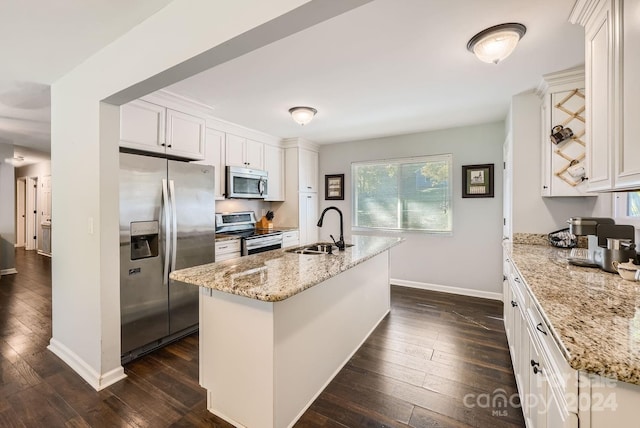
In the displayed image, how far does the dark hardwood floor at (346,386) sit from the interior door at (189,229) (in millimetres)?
296

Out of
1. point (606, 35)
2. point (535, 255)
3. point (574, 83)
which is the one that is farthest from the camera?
point (574, 83)

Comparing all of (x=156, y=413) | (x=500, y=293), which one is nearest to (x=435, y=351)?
(x=500, y=293)

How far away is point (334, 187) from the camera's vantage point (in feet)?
16.7

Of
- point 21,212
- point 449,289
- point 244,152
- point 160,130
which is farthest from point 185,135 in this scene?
point 21,212

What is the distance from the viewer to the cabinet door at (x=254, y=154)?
163 inches

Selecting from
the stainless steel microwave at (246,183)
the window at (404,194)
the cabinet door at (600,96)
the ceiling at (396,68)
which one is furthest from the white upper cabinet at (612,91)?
the stainless steel microwave at (246,183)

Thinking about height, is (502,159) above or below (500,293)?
above

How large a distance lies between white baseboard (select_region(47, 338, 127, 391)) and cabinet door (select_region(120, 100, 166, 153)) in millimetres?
1804

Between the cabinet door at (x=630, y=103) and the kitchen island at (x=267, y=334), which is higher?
the cabinet door at (x=630, y=103)

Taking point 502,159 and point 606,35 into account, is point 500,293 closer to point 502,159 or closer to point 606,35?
point 502,159

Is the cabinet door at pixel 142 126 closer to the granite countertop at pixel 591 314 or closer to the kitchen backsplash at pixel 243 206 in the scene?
the kitchen backsplash at pixel 243 206

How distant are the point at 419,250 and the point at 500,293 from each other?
1.17 m

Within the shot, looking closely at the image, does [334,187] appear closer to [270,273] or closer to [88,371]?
[270,273]

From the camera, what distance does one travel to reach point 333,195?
5.11 metres
